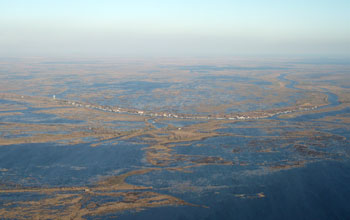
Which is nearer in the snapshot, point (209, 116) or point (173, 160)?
point (173, 160)

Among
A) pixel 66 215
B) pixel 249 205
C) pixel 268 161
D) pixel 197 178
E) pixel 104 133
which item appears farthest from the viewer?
pixel 104 133

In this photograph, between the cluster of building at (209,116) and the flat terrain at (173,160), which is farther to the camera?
the cluster of building at (209,116)

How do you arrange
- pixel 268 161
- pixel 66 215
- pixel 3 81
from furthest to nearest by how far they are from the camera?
pixel 3 81 → pixel 268 161 → pixel 66 215

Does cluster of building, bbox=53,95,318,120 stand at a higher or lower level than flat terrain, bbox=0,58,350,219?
higher

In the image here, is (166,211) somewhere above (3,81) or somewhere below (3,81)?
below

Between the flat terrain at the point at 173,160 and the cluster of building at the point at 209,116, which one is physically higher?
the cluster of building at the point at 209,116

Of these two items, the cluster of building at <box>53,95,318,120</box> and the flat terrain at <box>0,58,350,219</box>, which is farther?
the cluster of building at <box>53,95,318,120</box>

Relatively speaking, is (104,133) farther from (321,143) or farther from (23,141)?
(321,143)

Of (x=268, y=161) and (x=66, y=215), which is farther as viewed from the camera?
(x=268, y=161)

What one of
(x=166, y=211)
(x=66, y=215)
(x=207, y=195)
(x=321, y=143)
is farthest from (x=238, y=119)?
(x=66, y=215)

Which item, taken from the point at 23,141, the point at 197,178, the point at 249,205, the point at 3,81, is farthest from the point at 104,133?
the point at 3,81

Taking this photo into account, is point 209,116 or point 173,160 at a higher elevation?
point 209,116
